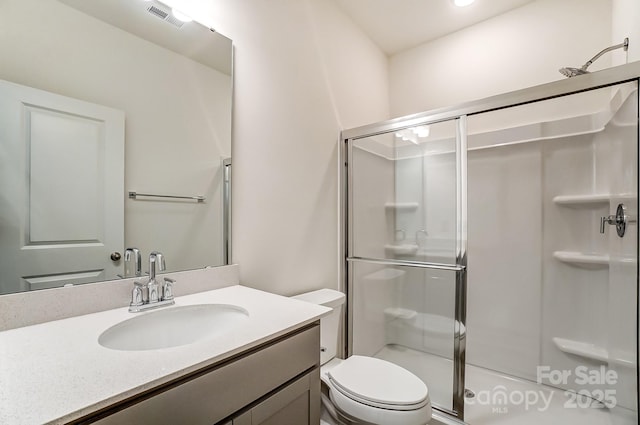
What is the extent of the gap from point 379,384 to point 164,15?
186 centimetres

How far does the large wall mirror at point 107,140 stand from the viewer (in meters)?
0.90

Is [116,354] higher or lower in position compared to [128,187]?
lower

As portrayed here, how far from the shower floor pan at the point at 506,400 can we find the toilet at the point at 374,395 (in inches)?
26.2

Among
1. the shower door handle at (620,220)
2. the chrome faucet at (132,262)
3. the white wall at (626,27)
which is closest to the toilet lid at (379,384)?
the chrome faucet at (132,262)

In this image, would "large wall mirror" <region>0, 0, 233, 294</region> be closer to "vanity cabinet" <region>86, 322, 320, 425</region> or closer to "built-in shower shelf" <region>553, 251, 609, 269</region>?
"vanity cabinet" <region>86, 322, 320, 425</region>

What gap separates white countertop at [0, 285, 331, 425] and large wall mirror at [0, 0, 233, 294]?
0.68 feet

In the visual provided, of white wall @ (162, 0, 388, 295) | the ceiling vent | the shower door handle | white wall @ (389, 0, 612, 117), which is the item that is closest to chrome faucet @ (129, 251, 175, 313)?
white wall @ (162, 0, 388, 295)

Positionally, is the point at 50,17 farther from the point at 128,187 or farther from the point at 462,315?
the point at 462,315

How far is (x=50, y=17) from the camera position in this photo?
37.8 inches

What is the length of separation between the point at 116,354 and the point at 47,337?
26 cm

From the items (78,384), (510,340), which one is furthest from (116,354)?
(510,340)

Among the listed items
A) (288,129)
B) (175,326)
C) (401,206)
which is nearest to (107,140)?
(175,326)

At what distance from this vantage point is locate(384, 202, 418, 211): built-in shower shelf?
215 centimetres

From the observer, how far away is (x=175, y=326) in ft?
3.48
